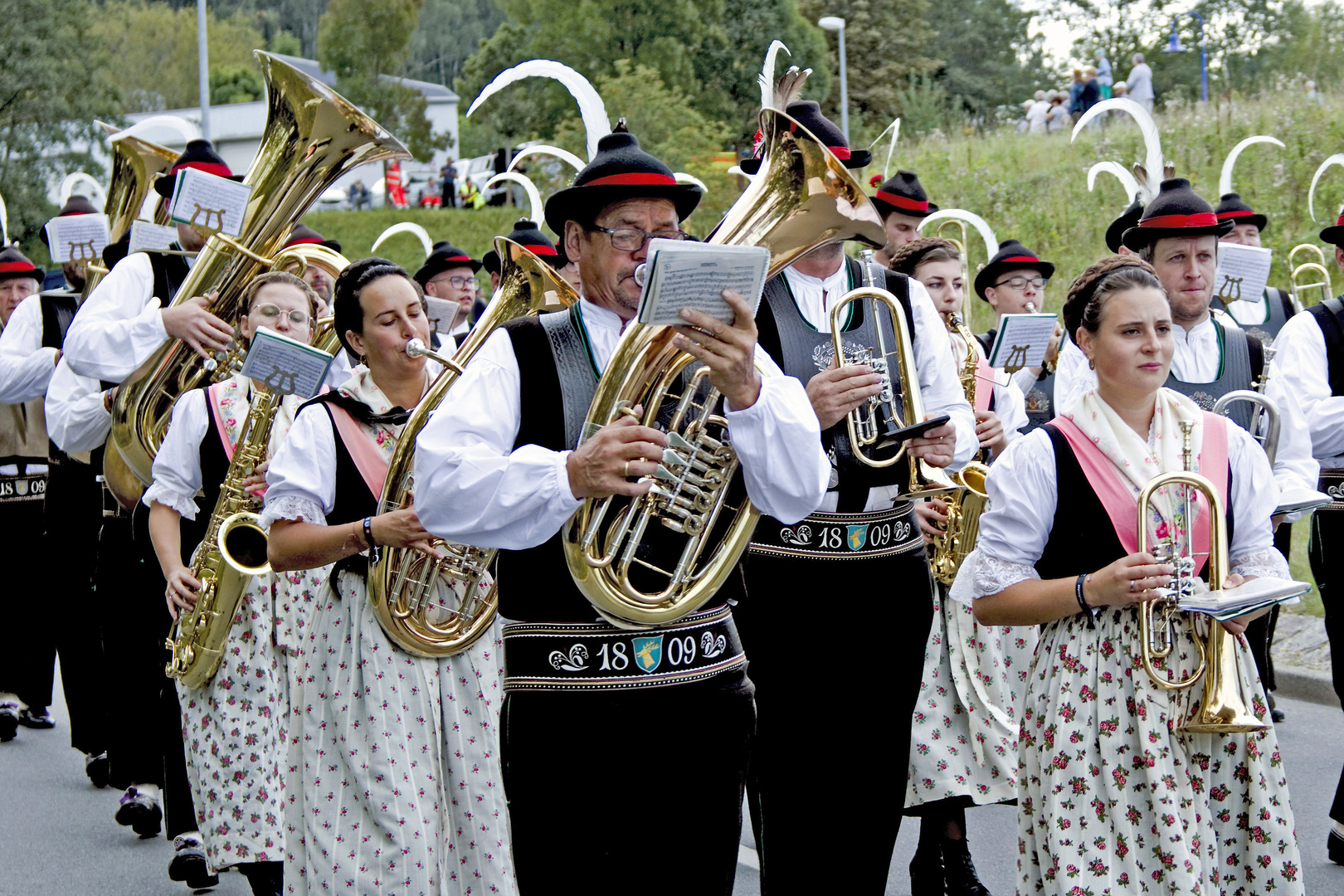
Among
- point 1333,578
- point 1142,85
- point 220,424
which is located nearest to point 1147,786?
point 1333,578

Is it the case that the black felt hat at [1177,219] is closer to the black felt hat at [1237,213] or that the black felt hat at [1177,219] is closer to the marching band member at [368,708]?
the black felt hat at [1237,213]

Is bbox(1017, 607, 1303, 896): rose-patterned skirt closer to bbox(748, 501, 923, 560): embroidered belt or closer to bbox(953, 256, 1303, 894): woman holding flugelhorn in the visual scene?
bbox(953, 256, 1303, 894): woman holding flugelhorn

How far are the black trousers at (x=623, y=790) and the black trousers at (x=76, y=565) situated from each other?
480cm

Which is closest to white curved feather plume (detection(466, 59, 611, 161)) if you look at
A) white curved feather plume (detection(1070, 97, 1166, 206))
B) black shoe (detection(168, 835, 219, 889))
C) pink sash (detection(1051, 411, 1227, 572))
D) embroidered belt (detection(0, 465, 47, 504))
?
pink sash (detection(1051, 411, 1227, 572))

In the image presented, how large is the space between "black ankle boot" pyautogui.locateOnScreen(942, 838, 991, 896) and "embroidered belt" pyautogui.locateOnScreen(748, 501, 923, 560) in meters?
1.36

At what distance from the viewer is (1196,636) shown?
3.66m

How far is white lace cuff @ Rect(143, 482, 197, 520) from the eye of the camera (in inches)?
217

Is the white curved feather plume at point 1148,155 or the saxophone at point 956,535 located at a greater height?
the white curved feather plume at point 1148,155

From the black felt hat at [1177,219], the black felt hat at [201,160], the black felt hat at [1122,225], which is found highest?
the black felt hat at [201,160]

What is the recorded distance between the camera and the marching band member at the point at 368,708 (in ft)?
14.3

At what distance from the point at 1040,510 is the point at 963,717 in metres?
2.16

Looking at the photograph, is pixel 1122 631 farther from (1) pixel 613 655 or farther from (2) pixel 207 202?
(2) pixel 207 202

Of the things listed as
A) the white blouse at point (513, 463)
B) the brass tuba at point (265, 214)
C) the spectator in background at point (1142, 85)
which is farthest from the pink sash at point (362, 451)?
the spectator in background at point (1142, 85)

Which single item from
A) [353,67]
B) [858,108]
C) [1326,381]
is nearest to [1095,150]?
[1326,381]
